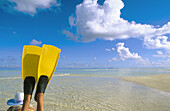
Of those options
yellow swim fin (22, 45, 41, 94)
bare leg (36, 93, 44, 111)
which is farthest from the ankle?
yellow swim fin (22, 45, 41, 94)

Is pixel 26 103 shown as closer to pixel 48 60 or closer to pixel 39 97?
pixel 39 97

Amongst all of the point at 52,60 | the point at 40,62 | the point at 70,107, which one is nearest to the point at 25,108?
the point at 40,62

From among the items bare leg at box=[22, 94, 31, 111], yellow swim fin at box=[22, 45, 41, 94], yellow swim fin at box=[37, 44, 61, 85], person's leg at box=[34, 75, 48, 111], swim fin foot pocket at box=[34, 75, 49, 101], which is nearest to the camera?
bare leg at box=[22, 94, 31, 111]

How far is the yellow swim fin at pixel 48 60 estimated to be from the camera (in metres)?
2.95

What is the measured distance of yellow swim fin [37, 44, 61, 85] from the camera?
2.95 metres

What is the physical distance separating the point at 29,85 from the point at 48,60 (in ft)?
2.63

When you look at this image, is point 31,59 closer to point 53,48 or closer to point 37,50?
point 37,50

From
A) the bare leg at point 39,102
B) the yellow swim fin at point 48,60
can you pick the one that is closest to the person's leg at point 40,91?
the bare leg at point 39,102

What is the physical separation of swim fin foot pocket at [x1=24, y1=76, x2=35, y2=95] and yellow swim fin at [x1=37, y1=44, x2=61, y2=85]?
215 mm

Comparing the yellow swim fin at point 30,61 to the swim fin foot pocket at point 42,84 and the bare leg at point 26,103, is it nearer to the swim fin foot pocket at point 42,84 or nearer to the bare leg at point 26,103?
the swim fin foot pocket at point 42,84

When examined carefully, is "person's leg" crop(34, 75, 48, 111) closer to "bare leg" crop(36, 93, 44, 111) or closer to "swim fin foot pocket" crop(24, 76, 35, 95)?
"bare leg" crop(36, 93, 44, 111)

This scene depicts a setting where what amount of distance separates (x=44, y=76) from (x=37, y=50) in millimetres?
721

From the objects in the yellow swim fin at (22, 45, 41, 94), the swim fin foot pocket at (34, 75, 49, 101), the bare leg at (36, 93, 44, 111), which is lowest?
the bare leg at (36, 93, 44, 111)

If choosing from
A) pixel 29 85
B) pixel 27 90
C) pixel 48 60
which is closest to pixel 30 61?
pixel 48 60
